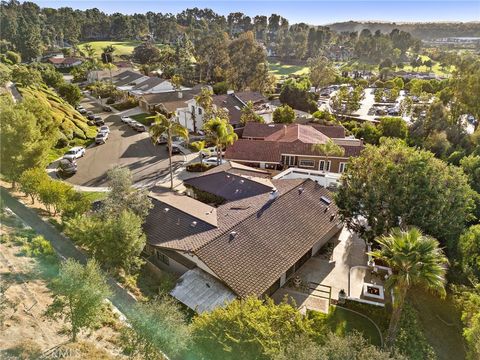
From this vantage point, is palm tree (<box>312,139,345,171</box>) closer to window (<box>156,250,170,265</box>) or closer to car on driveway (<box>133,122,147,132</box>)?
window (<box>156,250,170,265</box>)

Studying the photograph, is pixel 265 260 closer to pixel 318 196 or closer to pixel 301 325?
pixel 301 325

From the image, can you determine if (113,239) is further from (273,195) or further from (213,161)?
(213,161)

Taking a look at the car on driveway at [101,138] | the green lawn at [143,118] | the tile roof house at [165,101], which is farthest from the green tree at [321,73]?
the car on driveway at [101,138]

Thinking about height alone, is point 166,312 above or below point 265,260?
above

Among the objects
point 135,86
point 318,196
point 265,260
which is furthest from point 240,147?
point 135,86

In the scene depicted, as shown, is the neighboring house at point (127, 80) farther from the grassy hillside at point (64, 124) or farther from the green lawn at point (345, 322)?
the green lawn at point (345, 322)

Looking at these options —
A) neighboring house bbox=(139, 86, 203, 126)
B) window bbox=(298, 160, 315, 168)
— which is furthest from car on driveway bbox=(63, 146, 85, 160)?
window bbox=(298, 160, 315, 168)
